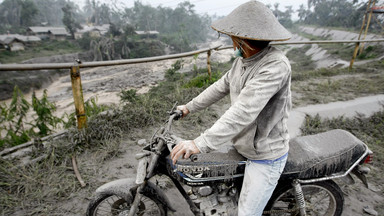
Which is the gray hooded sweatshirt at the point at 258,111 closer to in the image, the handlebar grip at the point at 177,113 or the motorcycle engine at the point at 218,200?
the motorcycle engine at the point at 218,200

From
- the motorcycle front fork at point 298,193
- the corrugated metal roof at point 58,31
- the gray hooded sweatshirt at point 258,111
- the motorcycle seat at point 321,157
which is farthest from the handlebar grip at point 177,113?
the corrugated metal roof at point 58,31

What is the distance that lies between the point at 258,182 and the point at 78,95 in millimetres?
2425

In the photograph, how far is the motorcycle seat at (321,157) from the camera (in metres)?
1.56

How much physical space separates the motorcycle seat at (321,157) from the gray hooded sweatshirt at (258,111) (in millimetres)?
220

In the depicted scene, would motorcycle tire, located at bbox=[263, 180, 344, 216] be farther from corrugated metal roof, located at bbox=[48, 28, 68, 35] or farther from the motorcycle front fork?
corrugated metal roof, located at bbox=[48, 28, 68, 35]

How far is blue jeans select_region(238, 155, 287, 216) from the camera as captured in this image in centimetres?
141

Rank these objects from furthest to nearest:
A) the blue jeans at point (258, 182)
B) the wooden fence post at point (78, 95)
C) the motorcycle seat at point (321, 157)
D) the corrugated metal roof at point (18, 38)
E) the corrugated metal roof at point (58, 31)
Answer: the corrugated metal roof at point (58, 31) < the corrugated metal roof at point (18, 38) < the wooden fence post at point (78, 95) < the motorcycle seat at point (321, 157) < the blue jeans at point (258, 182)

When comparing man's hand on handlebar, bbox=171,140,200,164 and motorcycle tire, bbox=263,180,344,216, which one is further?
motorcycle tire, bbox=263,180,344,216

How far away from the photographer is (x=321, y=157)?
159 centimetres

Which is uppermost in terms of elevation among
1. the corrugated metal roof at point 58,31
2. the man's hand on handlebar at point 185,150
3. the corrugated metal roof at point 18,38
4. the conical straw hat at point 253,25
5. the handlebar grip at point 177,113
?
the corrugated metal roof at point 58,31

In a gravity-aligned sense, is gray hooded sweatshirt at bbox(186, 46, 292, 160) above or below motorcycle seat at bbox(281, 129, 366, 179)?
above

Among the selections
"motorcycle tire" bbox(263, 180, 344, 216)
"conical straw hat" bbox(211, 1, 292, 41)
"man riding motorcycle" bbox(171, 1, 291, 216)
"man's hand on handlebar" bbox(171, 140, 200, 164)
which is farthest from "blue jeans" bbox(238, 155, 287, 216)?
"conical straw hat" bbox(211, 1, 292, 41)

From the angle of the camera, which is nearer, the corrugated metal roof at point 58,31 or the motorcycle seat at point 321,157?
the motorcycle seat at point 321,157

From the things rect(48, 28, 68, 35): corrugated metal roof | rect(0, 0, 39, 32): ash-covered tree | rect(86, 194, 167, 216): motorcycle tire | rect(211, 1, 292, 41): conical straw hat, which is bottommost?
rect(86, 194, 167, 216): motorcycle tire
